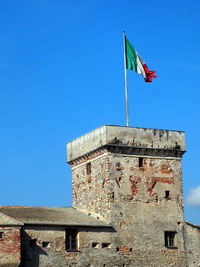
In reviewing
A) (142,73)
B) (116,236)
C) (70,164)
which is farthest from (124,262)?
(142,73)

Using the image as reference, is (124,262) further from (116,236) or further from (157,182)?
(157,182)

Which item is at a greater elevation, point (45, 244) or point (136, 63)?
point (136, 63)

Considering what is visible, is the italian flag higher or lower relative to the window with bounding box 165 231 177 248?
higher

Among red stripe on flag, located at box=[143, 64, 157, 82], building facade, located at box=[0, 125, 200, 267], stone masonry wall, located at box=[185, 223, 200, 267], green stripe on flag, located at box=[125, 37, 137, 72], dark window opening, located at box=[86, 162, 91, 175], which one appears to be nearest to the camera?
building facade, located at box=[0, 125, 200, 267]

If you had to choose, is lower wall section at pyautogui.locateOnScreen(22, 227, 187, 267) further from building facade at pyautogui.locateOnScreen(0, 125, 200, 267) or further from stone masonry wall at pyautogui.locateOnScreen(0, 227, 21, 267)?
stone masonry wall at pyautogui.locateOnScreen(0, 227, 21, 267)

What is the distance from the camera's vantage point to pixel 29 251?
1497 inches

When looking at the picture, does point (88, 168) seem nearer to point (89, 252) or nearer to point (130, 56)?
point (89, 252)

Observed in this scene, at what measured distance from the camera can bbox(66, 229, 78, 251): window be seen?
3975cm

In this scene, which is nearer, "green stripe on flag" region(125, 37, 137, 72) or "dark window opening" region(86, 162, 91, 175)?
"dark window opening" region(86, 162, 91, 175)

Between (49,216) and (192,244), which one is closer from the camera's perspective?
(49,216)

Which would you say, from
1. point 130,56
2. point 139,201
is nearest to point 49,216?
point 139,201

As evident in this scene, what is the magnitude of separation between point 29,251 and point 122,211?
7.30 metres

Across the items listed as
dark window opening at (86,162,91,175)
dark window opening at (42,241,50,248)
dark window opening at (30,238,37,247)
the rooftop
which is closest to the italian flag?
dark window opening at (86,162,91,175)

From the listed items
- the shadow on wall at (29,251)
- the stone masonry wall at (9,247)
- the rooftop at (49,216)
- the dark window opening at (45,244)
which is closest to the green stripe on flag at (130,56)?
the rooftop at (49,216)
